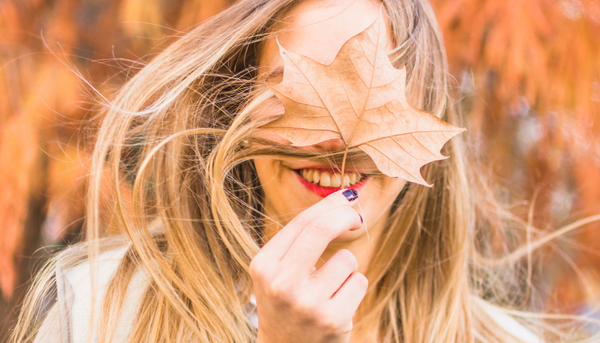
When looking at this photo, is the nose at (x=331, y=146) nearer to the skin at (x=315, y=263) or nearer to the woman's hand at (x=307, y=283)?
the skin at (x=315, y=263)

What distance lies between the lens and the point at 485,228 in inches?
51.6

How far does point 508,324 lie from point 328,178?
0.70m

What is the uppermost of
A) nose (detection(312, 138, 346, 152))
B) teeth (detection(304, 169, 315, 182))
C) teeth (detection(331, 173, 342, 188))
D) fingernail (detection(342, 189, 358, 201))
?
nose (detection(312, 138, 346, 152))

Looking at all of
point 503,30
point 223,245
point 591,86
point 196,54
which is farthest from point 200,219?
point 591,86

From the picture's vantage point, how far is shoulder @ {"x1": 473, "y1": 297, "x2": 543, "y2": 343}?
97 centimetres

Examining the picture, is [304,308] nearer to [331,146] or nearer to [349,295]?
[349,295]

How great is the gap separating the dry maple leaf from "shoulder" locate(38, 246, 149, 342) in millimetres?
530

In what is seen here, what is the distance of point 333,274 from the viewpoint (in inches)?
21.4

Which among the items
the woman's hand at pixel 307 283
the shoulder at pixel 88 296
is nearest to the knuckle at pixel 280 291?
the woman's hand at pixel 307 283

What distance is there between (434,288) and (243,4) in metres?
0.86

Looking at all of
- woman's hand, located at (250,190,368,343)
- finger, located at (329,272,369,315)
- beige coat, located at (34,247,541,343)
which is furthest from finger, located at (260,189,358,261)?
beige coat, located at (34,247,541,343)

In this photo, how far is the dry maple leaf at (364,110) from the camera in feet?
1.77

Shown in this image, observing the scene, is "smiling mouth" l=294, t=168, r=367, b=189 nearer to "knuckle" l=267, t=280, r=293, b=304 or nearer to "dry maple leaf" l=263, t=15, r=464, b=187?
"dry maple leaf" l=263, t=15, r=464, b=187

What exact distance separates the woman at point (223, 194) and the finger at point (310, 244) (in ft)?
0.20
